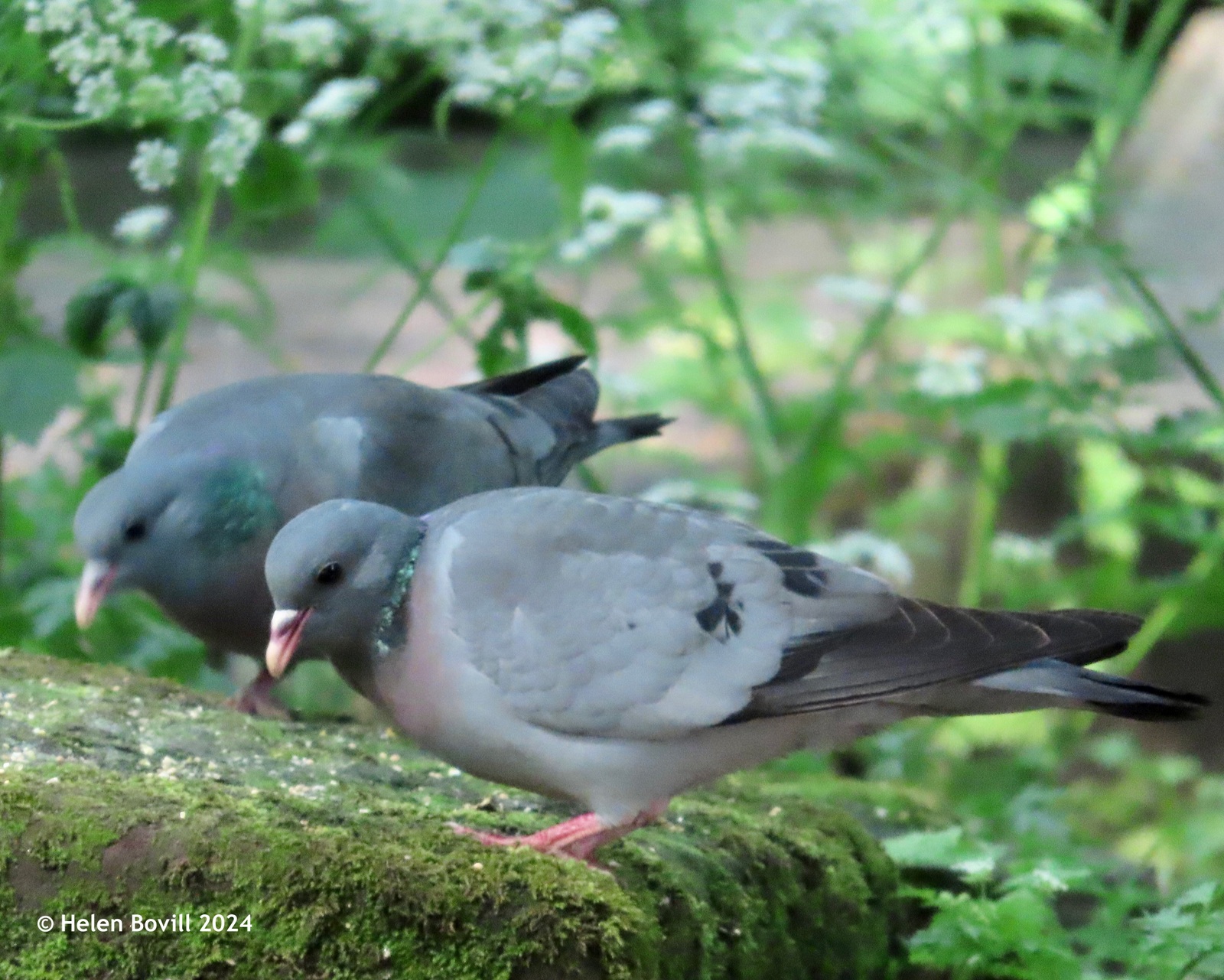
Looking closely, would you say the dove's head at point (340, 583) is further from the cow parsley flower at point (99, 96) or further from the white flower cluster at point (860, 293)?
the white flower cluster at point (860, 293)

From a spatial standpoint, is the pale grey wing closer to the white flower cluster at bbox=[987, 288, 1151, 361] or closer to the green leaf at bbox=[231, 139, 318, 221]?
the green leaf at bbox=[231, 139, 318, 221]

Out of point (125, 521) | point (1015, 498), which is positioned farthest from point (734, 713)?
point (1015, 498)

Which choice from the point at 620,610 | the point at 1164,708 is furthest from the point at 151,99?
the point at 1164,708

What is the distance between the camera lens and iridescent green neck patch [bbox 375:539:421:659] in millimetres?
2410

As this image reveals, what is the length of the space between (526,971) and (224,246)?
114 inches

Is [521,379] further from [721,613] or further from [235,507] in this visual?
[721,613]

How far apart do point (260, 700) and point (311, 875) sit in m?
1.46

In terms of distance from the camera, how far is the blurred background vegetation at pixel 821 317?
3.49m

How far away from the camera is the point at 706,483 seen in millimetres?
5242

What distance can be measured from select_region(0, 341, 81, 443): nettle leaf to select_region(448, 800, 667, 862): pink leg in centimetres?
173

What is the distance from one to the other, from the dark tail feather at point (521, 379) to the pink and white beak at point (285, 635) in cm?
156

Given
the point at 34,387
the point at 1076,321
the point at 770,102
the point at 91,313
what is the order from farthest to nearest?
the point at 1076,321, the point at 770,102, the point at 91,313, the point at 34,387

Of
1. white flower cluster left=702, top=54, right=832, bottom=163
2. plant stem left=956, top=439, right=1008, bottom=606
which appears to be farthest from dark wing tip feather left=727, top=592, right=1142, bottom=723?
plant stem left=956, top=439, right=1008, bottom=606

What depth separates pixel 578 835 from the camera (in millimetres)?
2369
